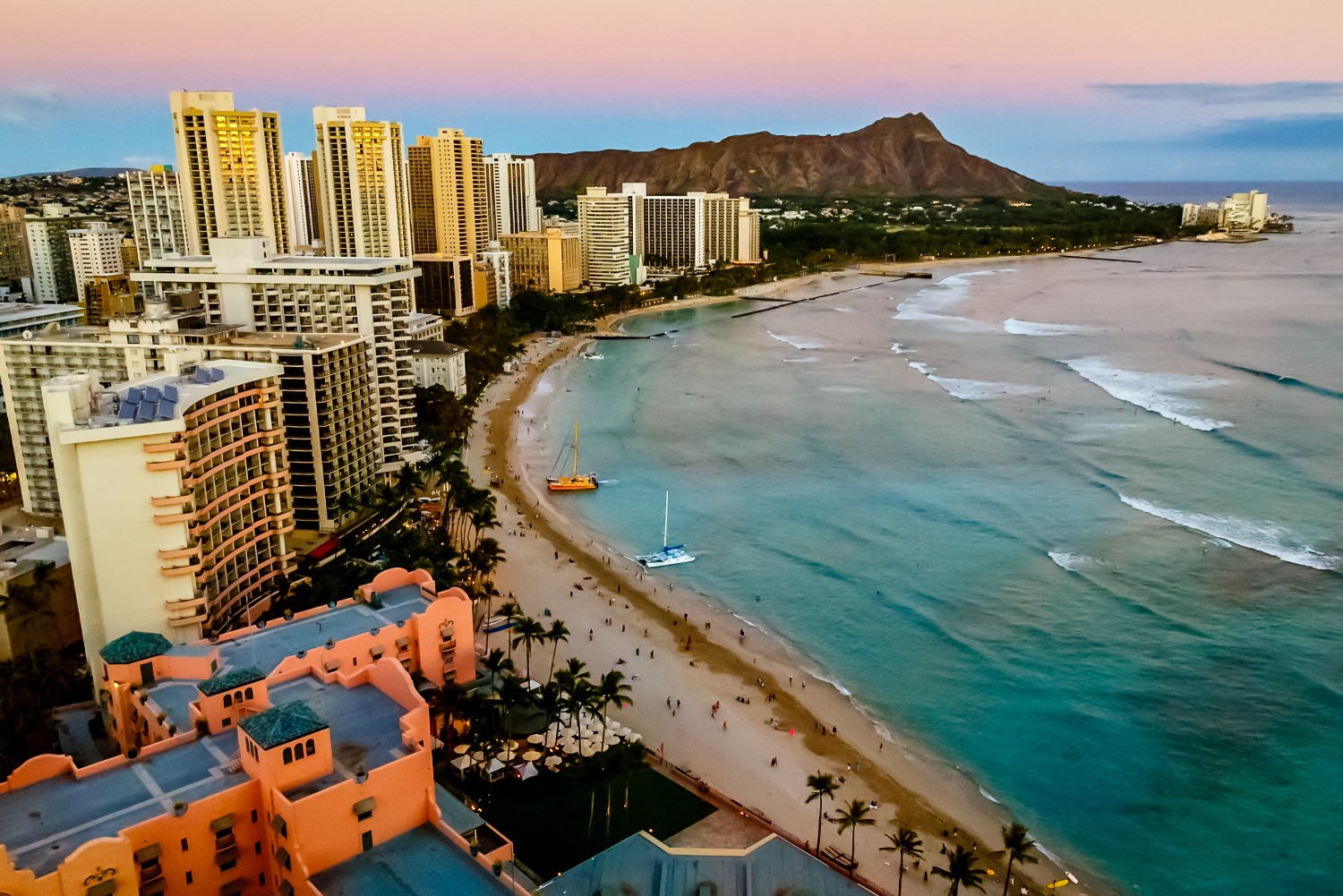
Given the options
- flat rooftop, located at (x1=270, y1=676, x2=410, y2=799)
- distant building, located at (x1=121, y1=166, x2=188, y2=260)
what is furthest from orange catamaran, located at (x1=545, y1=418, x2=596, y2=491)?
distant building, located at (x1=121, y1=166, x2=188, y2=260)

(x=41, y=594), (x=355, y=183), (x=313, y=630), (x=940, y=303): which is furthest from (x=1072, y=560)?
(x=940, y=303)

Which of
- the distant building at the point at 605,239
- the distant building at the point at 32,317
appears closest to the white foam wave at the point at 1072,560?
the distant building at the point at 32,317

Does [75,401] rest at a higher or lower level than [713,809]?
higher

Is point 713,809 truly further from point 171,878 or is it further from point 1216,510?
point 1216,510

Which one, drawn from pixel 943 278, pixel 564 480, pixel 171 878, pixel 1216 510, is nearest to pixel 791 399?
pixel 564 480

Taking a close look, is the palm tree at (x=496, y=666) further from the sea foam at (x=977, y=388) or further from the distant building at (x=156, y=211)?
the distant building at (x=156, y=211)

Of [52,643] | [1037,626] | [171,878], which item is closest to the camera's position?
[171,878]

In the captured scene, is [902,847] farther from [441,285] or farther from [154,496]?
[441,285]

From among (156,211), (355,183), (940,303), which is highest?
(355,183)
